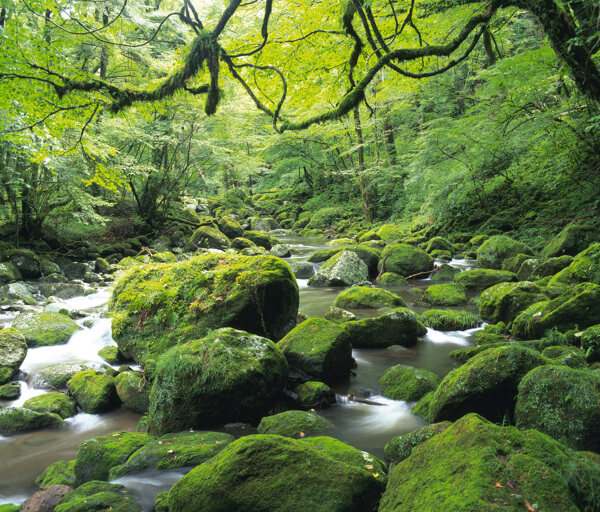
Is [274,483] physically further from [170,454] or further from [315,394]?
[315,394]

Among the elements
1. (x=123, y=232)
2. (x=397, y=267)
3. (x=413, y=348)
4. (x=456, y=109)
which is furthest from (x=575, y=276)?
(x=123, y=232)

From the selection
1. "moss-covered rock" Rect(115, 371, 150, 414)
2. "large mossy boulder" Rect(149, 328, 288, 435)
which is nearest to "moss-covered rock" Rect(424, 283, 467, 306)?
"large mossy boulder" Rect(149, 328, 288, 435)

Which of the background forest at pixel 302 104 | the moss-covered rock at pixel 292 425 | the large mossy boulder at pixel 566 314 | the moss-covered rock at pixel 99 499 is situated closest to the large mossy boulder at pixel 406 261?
the background forest at pixel 302 104

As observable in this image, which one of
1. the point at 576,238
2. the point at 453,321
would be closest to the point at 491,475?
the point at 453,321

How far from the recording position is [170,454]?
10.4 ft

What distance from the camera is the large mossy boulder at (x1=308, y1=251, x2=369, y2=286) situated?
10.6 meters

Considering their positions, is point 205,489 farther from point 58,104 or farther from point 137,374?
point 58,104

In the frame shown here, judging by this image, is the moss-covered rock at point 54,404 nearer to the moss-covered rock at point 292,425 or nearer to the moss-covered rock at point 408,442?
the moss-covered rock at point 292,425

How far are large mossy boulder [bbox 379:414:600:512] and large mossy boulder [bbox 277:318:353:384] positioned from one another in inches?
101

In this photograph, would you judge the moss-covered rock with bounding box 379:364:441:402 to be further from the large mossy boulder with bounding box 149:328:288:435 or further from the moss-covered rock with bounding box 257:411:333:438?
the large mossy boulder with bounding box 149:328:288:435

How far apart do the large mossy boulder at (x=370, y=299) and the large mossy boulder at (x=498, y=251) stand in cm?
397

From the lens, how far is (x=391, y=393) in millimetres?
4684

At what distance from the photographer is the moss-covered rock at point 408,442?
2947mm

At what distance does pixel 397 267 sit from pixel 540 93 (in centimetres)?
540
